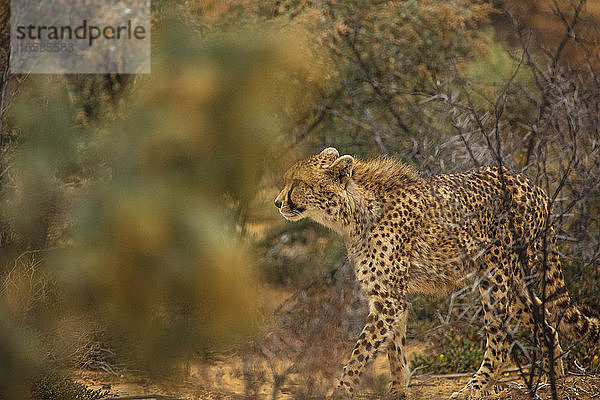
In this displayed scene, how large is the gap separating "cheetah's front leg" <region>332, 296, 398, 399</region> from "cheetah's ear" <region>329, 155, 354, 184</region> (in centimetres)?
72

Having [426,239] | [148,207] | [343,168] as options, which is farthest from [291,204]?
[148,207]

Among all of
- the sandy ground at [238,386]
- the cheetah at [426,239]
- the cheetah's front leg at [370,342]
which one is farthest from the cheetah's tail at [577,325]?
the cheetah's front leg at [370,342]

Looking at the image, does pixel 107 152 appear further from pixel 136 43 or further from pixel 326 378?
pixel 326 378

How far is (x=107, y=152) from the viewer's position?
20.0 feet

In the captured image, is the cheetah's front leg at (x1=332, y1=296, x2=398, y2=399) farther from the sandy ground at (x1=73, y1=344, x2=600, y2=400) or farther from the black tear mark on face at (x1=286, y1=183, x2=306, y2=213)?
the black tear mark on face at (x1=286, y1=183, x2=306, y2=213)

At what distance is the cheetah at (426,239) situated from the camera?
4.78 m

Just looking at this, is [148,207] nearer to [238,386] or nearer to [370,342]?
[238,386]

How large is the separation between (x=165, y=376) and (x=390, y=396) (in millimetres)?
1530

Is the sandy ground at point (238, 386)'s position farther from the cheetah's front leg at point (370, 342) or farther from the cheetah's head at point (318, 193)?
the cheetah's head at point (318, 193)

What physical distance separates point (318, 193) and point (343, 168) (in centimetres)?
21

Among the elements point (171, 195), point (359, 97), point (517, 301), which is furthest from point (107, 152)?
point (517, 301)

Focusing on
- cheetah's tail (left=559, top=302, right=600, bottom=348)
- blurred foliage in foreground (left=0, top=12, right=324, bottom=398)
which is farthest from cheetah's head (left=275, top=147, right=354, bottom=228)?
cheetah's tail (left=559, top=302, right=600, bottom=348)

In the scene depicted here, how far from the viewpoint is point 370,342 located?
4664 mm

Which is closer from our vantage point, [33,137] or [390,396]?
[390,396]
